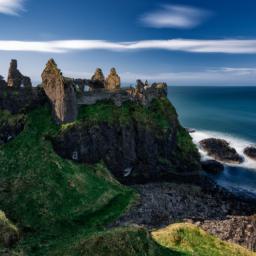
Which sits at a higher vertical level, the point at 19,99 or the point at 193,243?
the point at 19,99

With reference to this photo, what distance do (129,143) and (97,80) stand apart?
2172cm

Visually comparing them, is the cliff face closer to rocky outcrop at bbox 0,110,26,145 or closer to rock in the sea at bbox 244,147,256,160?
rocky outcrop at bbox 0,110,26,145

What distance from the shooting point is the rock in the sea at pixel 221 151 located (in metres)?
107

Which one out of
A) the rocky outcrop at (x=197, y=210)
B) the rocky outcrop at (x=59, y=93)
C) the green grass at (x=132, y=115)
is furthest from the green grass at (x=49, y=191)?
the green grass at (x=132, y=115)

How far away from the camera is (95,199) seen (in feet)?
225

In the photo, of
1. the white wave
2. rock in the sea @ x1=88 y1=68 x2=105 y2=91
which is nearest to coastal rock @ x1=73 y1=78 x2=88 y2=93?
rock in the sea @ x1=88 y1=68 x2=105 y2=91

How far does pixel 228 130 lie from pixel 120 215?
90525 mm

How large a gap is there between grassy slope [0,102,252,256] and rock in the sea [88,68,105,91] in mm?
13908

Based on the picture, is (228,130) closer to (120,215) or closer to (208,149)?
(208,149)

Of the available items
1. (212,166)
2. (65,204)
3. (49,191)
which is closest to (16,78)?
(49,191)

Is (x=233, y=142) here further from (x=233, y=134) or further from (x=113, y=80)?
(x=113, y=80)

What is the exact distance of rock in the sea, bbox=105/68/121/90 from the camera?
317ft

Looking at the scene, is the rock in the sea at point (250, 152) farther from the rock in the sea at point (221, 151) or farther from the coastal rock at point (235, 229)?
the coastal rock at point (235, 229)

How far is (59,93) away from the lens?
8088 cm
